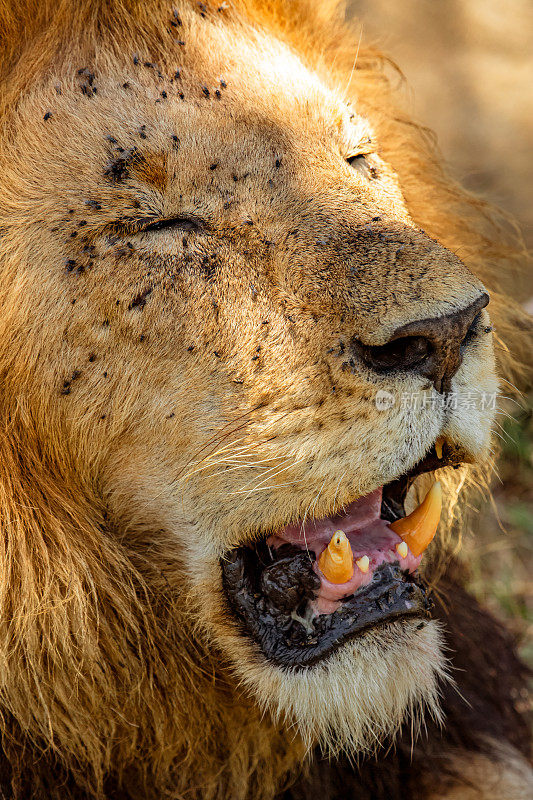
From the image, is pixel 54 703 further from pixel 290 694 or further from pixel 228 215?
pixel 228 215

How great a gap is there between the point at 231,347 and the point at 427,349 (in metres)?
0.37

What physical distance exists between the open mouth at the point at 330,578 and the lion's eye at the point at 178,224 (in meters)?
0.63

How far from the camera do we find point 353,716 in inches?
70.2

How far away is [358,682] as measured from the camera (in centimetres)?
175

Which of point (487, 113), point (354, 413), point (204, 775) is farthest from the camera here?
point (487, 113)

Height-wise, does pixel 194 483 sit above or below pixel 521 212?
below

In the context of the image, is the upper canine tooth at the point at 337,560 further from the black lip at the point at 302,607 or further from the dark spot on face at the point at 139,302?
the dark spot on face at the point at 139,302

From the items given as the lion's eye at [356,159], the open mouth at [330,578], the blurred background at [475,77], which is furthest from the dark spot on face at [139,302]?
the blurred background at [475,77]

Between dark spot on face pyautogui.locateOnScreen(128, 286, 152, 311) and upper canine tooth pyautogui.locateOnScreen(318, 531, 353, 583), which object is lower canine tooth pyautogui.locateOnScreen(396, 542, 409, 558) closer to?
upper canine tooth pyautogui.locateOnScreen(318, 531, 353, 583)

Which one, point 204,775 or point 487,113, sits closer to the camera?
point 204,775

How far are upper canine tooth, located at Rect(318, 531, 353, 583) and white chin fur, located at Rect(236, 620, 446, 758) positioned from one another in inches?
5.2

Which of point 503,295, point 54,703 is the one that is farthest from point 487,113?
point 54,703

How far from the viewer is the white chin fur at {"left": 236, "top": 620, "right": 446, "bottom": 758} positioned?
1.76 metres

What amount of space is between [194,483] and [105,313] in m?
0.37
